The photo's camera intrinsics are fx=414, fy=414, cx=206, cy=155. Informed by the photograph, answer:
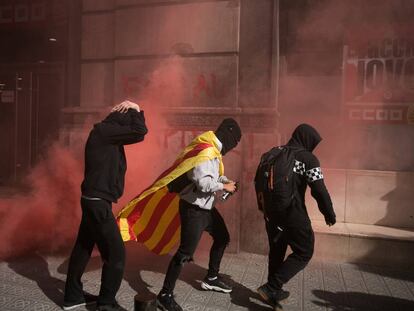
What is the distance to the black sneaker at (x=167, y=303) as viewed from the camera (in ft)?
12.6

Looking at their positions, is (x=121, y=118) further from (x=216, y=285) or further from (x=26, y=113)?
(x=26, y=113)

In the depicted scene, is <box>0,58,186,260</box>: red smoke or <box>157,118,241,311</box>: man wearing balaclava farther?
<box>0,58,186,260</box>: red smoke

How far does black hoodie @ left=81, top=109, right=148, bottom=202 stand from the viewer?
3.73 metres

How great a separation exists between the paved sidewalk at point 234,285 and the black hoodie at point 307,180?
94cm

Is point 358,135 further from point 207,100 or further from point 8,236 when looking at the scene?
point 8,236

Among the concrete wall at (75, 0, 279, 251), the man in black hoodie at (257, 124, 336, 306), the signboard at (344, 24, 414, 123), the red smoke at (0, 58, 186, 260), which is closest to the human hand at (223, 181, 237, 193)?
the man in black hoodie at (257, 124, 336, 306)

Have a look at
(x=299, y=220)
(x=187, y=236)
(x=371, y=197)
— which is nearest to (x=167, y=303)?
(x=187, y=236)

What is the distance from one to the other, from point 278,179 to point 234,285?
1473mm

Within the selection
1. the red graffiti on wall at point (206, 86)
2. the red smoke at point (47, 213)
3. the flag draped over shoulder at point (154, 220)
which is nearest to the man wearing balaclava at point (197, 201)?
the flag draped over shoulder at point (154, 220)

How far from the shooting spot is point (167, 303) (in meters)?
3.84

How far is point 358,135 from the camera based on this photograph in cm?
646

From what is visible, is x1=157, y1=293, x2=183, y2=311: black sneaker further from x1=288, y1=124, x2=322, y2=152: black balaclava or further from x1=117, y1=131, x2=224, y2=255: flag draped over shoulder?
x1=288, y1=124, x2=322, y2=152: black balaclava

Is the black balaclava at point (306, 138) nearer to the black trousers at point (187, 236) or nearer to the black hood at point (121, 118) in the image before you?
the black trousers at point (187, 236)

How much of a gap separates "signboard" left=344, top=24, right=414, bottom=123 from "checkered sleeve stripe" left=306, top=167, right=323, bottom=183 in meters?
2.96
